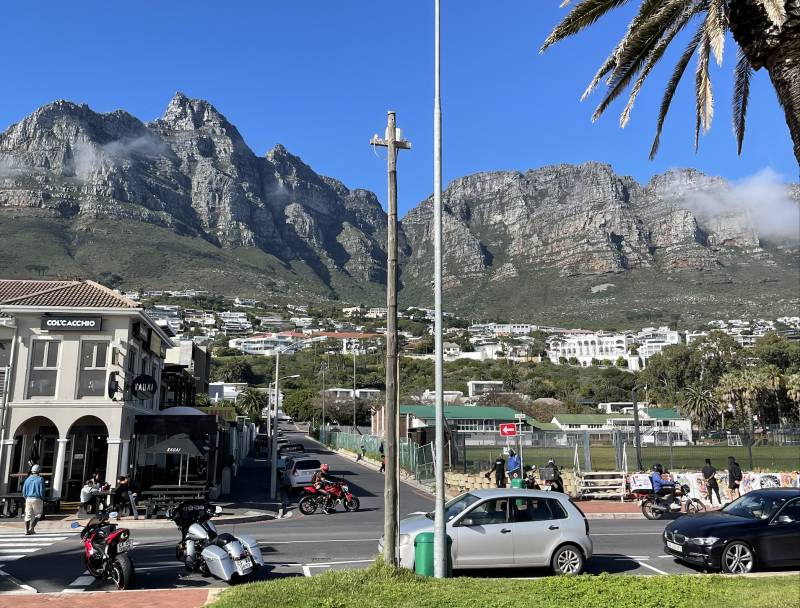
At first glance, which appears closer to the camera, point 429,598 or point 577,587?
point 429,598

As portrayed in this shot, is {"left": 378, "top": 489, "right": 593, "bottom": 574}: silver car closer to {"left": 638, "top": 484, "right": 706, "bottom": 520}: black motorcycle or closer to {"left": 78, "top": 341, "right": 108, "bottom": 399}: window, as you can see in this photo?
{"left": 638, "top": 484, "right": 706, "bottom": 520}: black motorcycle

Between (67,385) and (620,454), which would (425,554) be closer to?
(67,385)

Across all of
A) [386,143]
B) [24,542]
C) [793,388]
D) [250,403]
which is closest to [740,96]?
[386,143]

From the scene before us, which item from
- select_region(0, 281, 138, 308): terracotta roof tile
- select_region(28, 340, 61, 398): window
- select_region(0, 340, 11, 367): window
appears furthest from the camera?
select_region(0, 281, 138, 308): terracotta roof tile

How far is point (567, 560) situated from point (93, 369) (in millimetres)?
19869

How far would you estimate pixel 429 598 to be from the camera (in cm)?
845

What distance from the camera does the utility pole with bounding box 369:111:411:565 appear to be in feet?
32.7

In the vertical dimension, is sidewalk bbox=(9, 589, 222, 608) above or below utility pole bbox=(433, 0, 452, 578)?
below

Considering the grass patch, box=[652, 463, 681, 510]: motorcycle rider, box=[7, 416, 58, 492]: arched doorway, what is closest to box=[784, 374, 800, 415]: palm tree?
box=[652, 463, 681, 510]: motorcycle rider

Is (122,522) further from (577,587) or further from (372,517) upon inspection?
(577,587)

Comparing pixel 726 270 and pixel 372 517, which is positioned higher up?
pixel 726 270

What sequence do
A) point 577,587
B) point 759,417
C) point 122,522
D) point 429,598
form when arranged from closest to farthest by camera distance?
point 429,598, point 577,587, point 122,522, point 759,417

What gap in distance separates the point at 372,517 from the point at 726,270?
176 metres

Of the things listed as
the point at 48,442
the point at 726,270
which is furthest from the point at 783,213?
the point at 726,270
